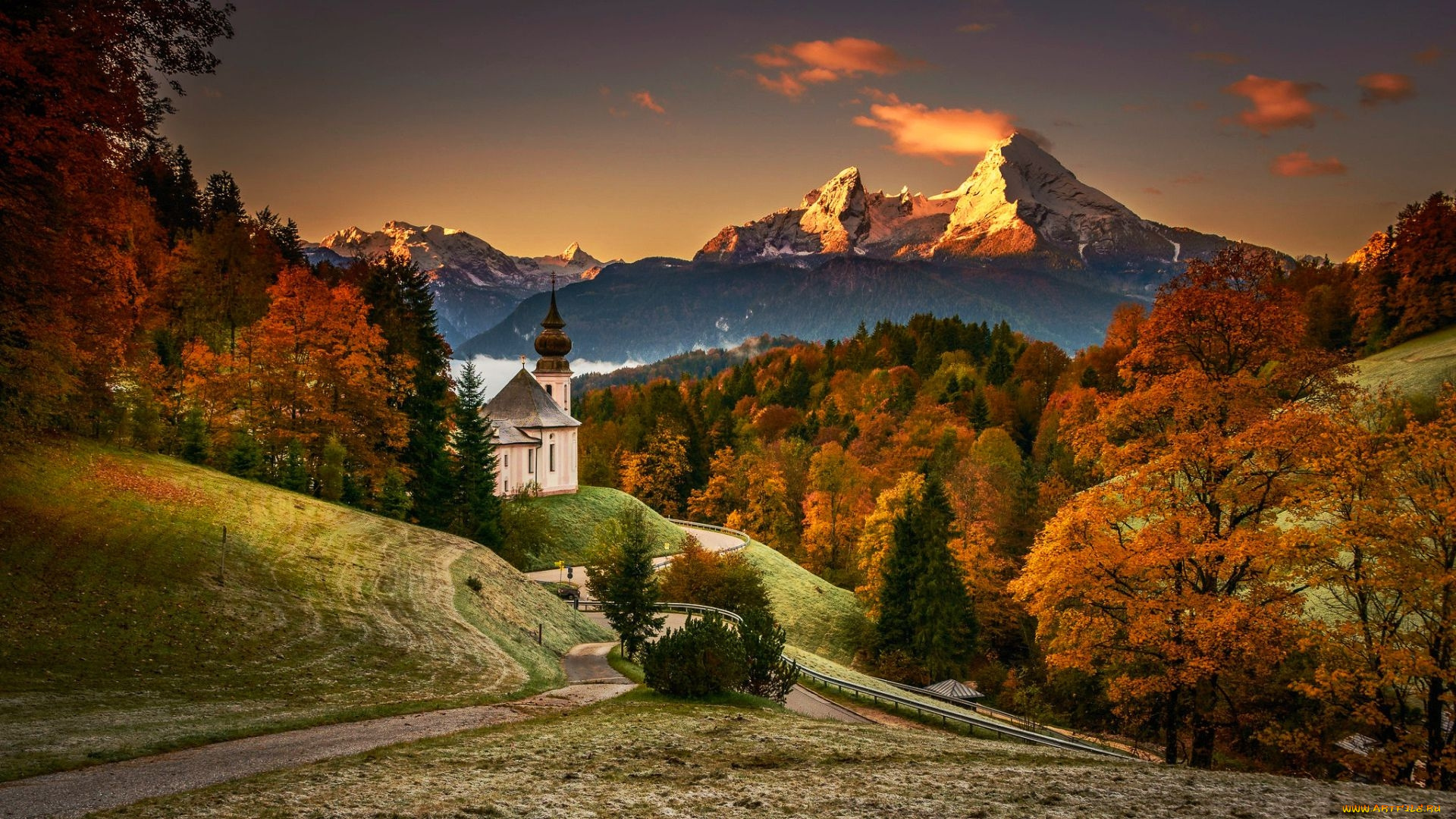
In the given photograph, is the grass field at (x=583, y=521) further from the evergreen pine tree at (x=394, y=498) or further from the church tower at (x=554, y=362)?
the evergreen pine tree at (x=394, y=498)

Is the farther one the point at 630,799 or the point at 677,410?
the point at 677,410

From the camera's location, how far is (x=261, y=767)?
12.8 metres

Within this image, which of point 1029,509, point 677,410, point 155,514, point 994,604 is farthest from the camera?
point 677,410

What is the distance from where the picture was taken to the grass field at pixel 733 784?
10219 millimetres

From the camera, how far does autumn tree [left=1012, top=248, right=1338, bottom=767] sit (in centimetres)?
1759

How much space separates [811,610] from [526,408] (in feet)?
93.7

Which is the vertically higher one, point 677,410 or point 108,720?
point 677,410

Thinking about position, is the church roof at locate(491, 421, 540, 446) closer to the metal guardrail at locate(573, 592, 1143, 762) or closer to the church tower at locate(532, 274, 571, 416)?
the church tower at locate(532, 274, 571, 416)

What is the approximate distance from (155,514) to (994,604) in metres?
45.1

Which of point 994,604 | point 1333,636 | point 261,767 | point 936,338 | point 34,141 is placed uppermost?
point 936,338

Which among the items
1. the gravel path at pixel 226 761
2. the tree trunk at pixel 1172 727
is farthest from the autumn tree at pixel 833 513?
the gravel path at pixel 226 761

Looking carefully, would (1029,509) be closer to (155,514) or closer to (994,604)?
(994,604)

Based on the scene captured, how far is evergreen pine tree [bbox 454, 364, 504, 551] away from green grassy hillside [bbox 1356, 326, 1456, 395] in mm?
43360

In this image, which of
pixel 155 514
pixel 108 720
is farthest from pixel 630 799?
pixel 155 514
